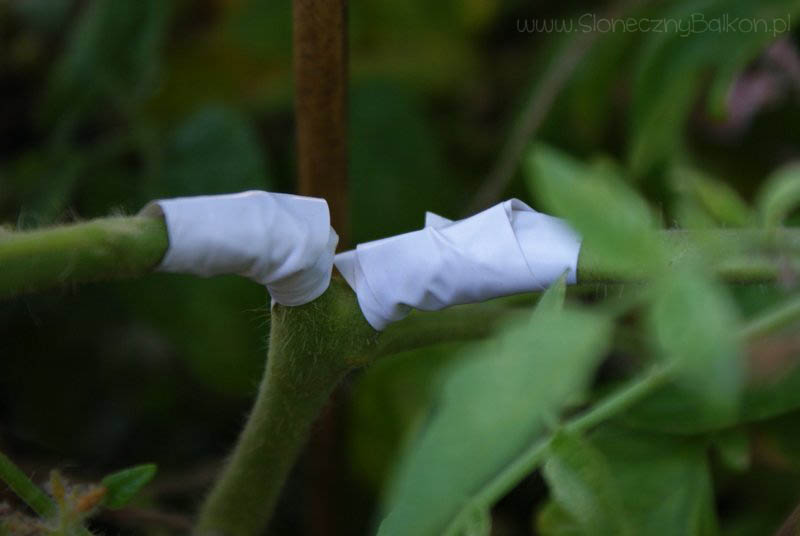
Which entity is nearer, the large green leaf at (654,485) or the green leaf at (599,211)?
the green leaf at (599,211)

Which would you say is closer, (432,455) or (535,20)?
(432,455)

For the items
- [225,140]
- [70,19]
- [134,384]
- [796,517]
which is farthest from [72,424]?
[796,517]

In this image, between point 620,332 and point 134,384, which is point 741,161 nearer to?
point 620,332

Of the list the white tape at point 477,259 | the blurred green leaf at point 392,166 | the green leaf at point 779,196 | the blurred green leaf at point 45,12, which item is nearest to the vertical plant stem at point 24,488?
the white tape at point 477,259

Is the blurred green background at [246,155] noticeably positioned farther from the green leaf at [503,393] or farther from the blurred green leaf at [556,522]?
the green leaf at [503,393]

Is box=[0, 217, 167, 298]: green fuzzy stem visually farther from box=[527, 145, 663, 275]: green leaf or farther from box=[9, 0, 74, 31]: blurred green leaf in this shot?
box=[9, 0, 74, 31]: blurred green leaf

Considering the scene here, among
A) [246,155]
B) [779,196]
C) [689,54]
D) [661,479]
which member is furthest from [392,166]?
[779,196]

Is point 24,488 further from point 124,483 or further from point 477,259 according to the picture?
point 477,259
